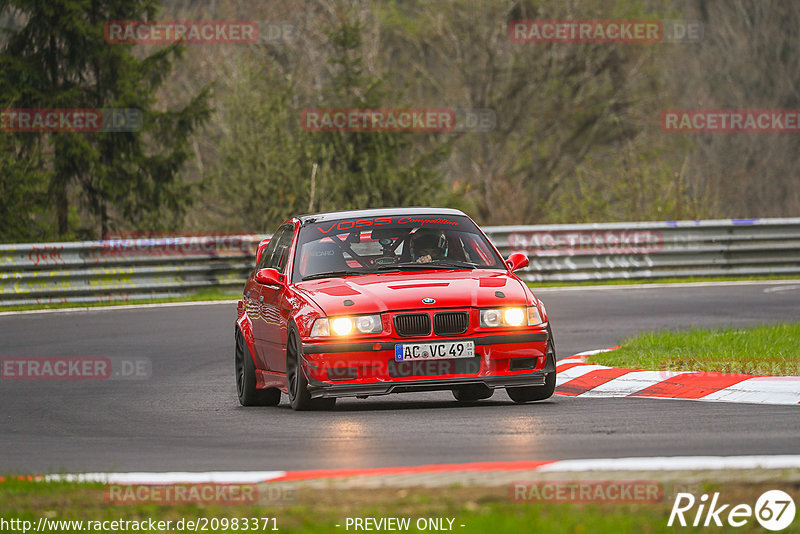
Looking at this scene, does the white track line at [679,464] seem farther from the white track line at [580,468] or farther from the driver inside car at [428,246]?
the driver inside car at [428,246]

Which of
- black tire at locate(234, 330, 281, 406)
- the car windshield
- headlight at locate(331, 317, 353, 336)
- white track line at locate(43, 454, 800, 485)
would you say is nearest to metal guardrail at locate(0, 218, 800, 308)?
black tire at locate(234, 330, 281, 406)

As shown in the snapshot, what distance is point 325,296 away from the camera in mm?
10219

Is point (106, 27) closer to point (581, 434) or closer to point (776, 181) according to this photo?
point (581, 434)

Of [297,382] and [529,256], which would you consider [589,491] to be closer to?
[297,382]

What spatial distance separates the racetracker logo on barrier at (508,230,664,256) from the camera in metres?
25.6

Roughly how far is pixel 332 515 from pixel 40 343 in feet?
39.7

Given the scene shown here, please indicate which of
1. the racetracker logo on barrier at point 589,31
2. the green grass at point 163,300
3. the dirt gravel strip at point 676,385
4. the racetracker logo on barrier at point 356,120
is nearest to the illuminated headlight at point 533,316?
the dirt gravel strip at point 676,385

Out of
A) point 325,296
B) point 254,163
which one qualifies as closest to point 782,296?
point 325,296

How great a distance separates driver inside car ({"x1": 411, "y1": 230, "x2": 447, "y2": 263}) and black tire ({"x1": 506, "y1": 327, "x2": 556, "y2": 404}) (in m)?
1.22

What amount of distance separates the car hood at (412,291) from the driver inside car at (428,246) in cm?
35

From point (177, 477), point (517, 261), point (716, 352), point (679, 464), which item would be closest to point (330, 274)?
point (517, 261)

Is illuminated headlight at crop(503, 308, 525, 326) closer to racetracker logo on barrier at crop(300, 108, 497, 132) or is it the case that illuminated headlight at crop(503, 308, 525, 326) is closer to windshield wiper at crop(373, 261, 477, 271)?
windshield wiper at crop(373, 261, 477, 271)

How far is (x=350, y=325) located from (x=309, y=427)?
90cm

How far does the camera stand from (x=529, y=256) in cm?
2561
